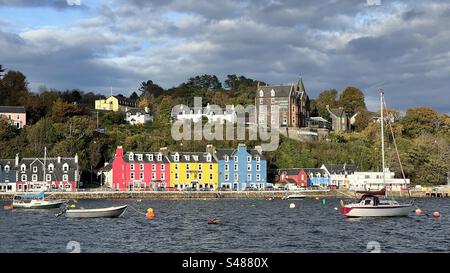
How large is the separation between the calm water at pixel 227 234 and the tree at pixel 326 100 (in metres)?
81.1

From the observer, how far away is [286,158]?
101 metres

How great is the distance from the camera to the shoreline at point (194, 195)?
77125mm

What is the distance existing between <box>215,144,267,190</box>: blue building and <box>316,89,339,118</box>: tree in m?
40.2

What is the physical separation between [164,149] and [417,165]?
42132mm

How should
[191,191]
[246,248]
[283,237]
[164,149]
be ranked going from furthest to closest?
[164,149], [191,191], [283,237], [246,248]

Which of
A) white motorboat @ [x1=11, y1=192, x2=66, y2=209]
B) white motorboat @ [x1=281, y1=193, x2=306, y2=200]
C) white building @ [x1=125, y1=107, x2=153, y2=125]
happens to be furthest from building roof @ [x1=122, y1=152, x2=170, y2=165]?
white building @ [x1=125, y1=107, x2=153, y2=125]

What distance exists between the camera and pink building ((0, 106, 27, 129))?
4033 inches

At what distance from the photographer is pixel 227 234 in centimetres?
3403

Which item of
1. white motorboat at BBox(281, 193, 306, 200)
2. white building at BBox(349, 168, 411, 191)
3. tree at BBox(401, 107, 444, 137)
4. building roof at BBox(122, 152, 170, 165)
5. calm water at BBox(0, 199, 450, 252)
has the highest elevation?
tree at BBox(401, 107, 444, 137)

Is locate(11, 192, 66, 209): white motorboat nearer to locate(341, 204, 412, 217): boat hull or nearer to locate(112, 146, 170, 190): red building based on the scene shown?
locate(112, 146, 170, 190): red building

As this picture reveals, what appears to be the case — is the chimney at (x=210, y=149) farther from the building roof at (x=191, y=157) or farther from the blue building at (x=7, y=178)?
the blue building at (x=7, y=178)

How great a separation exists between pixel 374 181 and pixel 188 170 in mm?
29496
